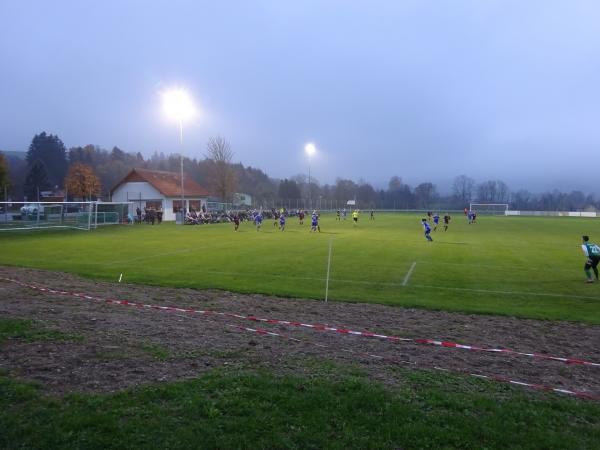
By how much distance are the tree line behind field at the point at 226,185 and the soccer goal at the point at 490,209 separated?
17024 millimetres

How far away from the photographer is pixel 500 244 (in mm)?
29422

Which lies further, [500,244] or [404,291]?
[500,244]

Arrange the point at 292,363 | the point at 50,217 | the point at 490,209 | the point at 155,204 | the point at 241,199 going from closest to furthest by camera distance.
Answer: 1. the point at 292,363
2. the point at 50,217
3. the point at 155,204
4. the point at 241,199
5. the point at 490,209

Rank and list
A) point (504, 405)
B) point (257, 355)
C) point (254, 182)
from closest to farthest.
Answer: point (504, 405)
point (257, 355)
point (254, 182)

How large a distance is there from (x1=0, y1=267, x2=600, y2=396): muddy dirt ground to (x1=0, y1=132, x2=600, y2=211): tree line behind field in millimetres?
56146

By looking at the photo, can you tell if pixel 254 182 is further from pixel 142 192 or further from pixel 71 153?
pixel 142 192

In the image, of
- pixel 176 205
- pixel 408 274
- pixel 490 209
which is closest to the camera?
pixel 408 274

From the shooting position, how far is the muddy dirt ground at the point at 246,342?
662 cm

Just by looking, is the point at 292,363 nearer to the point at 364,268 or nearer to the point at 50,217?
the point at 364,268

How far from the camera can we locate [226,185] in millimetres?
75938

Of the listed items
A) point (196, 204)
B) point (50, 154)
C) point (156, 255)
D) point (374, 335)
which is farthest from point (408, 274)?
point (50, 154)

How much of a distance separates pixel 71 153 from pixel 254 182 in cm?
5568

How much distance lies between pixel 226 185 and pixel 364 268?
2324 inches

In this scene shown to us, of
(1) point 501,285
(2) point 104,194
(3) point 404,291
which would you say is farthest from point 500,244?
(2) point 104,194
